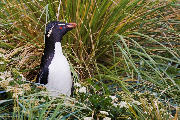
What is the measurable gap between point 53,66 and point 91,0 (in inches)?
32.4

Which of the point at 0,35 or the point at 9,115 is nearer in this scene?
the point at 9,115

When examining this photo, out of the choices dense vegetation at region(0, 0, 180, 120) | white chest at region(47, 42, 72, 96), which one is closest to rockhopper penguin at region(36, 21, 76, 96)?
white chest at region(47, 42, 72, 96)

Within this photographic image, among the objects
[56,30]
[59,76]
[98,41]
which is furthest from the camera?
[98,41]

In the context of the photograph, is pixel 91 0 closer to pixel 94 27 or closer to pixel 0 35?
pixel 94 27

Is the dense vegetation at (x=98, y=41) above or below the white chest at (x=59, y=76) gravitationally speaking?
above

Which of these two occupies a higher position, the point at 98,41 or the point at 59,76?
the point at 98,41

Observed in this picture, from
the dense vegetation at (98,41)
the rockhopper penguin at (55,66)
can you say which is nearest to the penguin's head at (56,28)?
the rockhopper penguin at (55,66)

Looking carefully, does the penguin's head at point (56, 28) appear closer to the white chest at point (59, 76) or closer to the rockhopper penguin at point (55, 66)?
the rockhopper penguin at point (55, 66)

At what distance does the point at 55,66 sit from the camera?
272 centimetres

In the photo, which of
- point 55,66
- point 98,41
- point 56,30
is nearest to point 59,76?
point 55,66

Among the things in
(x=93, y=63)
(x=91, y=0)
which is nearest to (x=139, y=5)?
(x=91, y=0)

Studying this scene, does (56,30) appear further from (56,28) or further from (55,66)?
(55,66)

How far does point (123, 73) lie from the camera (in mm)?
3439

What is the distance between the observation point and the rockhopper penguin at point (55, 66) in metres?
2.71
